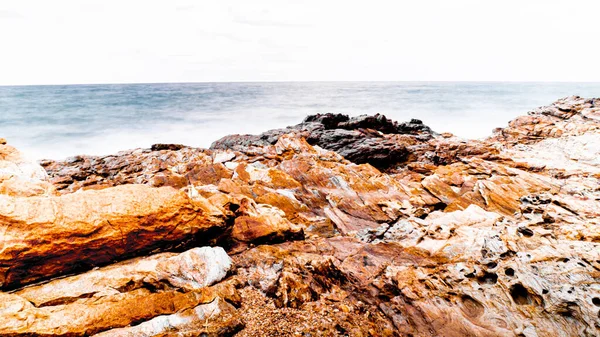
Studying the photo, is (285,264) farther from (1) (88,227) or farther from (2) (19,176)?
(2) (19,176)

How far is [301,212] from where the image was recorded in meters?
14.1

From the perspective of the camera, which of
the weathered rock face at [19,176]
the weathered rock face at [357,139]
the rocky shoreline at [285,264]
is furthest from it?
the weathered rock face at [357,139]

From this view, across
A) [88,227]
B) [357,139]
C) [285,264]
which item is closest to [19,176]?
[88,227]

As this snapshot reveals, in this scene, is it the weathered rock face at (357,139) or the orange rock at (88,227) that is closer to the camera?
the orange rock at (88,227)

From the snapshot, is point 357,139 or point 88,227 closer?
point 88,227

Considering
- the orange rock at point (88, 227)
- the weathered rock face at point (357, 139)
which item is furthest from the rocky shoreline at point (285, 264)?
the weathered rock face at point (357, 139)

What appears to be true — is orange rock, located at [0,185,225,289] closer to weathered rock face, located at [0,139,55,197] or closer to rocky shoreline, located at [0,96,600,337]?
rocky shoreline, located at [0,96,600,337]

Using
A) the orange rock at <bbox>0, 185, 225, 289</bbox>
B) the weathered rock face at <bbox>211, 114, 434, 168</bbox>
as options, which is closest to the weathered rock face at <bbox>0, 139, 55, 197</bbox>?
the orange rock at <bbox>0, 185, 225, 289</bbox>

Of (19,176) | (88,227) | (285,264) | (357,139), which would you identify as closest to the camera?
(88,227)

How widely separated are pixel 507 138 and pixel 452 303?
91.1 feet

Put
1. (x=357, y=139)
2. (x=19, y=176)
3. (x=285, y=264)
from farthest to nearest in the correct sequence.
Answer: (x=357, y=139) → (x=19, y=176) → (x=285, y=264)

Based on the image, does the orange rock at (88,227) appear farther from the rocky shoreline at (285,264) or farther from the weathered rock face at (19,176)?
the weathered rock face at (19,176)

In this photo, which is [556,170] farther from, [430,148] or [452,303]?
[452,303]

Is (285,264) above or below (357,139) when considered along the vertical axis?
below
